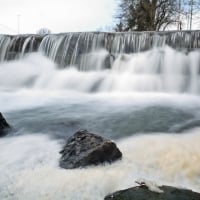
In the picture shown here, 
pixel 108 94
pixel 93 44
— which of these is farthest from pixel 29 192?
pixel 93 44

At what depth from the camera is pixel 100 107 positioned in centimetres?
929

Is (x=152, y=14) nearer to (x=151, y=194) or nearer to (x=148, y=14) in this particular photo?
(x=148, y=14)

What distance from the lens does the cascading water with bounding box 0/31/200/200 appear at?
4590 millimetres

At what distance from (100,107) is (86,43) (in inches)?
224

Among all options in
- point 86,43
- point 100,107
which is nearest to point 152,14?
point 86,43

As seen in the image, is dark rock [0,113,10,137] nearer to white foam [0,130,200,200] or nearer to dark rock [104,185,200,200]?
white foam [0,130,200,200]

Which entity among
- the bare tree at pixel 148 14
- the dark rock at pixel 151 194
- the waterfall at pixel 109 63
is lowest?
the dark rock at pixel 151 194

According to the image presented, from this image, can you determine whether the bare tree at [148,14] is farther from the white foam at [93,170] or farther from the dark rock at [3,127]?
the white foam at [93,170]

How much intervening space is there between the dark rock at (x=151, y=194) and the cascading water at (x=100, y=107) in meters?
0.26

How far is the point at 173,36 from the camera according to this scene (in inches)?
514

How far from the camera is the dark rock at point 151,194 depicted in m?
3.87

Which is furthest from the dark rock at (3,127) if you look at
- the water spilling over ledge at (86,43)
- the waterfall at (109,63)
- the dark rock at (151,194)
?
the water spilling over ledge at (86,43)

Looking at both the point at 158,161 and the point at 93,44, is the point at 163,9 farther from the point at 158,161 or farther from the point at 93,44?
the point at 158,161

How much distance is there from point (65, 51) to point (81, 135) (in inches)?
377
